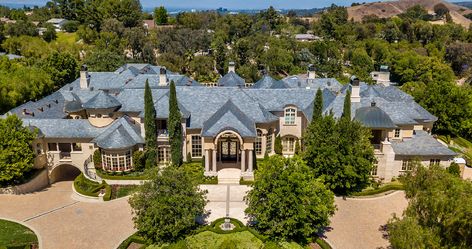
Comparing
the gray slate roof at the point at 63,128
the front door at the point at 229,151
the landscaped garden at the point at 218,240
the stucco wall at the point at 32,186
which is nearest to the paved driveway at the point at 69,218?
the stucco wall at the point at 32,186

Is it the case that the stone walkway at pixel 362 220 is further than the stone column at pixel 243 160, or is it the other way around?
the stone column at pixel 243 160

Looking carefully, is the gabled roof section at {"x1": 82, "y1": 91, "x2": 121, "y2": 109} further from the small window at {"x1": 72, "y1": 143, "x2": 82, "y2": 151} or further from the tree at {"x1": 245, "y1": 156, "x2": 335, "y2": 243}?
the tree at {"x1": 245, "y1": 156, "x2": 335, "y2": 243}

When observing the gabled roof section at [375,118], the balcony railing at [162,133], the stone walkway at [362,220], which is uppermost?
the gabled roof section at [375,118]

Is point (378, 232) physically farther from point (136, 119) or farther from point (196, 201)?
point (136, 119)

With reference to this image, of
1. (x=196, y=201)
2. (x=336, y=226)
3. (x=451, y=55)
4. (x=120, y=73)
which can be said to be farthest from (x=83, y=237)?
(x=451, y=55)

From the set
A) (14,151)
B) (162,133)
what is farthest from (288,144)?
(14,151)

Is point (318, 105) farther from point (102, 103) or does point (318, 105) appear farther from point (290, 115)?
point (102, 103)

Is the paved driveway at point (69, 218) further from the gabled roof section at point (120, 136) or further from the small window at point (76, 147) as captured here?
the gabled roof section at point (120, 136)
